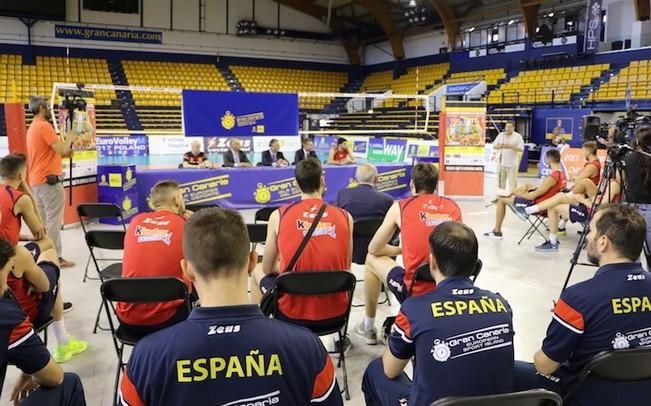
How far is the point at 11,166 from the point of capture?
390 cm

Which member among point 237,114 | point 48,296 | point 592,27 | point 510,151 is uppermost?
point 592,27

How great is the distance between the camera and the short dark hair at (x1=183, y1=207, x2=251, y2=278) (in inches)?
50.9

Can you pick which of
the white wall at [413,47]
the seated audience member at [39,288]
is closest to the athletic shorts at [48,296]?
the seated audience member at [39,288]

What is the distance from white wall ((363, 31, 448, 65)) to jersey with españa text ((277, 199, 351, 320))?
2257 cm

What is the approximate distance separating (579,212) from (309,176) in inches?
158

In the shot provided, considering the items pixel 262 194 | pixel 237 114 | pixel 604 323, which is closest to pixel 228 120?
pixel 237 114

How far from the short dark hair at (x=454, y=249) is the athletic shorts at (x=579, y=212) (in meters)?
4.57

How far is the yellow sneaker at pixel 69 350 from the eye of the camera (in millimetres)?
3334

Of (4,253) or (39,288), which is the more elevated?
(4,253)

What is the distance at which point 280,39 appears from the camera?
2519 centimetres

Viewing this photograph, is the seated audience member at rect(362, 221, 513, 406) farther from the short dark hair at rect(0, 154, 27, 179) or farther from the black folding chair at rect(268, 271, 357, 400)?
the short dark hair at rect(0, 154, 27, 179)

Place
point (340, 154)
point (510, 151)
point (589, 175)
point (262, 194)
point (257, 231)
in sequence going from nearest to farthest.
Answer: point (257, 231)
point (589, 175)
point (262, 194)
point (340, 154)
point (510, 151)

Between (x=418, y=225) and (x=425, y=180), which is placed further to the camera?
(x=425, y=180)

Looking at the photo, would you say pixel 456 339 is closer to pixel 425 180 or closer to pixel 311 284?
pixel 311 284
